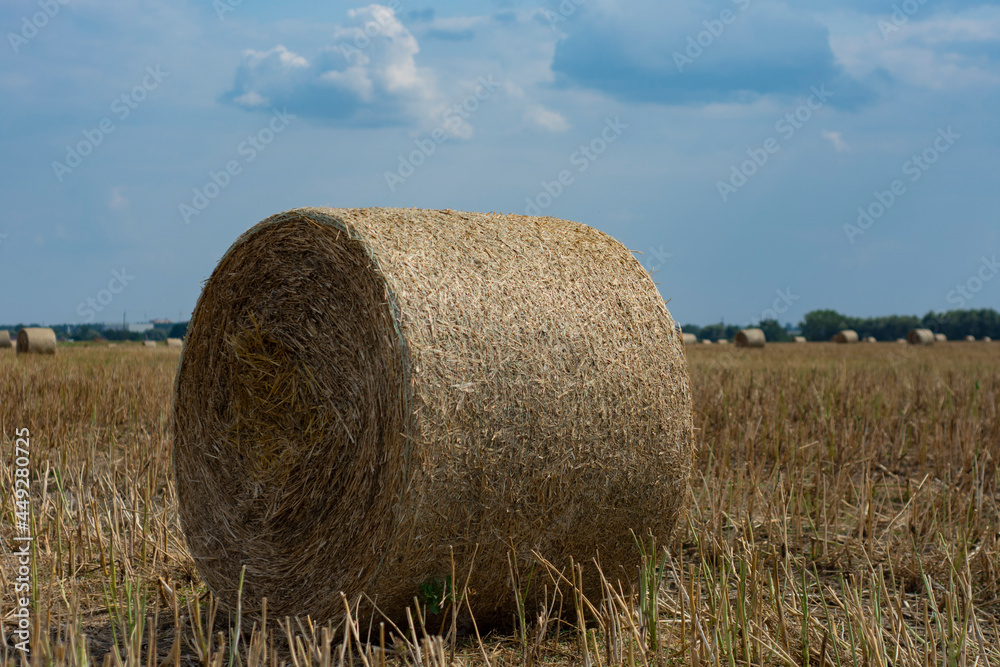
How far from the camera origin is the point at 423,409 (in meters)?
3.63

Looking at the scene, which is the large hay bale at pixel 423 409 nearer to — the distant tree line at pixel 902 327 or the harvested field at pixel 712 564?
the harvested field at pixel 712 564

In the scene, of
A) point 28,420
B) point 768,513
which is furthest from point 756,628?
point 28,420

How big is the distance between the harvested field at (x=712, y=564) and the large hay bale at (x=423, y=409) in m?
0.24

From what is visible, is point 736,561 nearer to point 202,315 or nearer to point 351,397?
point 351,397

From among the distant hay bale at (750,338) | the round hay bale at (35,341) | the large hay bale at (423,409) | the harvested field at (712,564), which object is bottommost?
the harvested field at (712,564)

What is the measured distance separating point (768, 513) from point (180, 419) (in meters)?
3.84

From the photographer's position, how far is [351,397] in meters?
4.18

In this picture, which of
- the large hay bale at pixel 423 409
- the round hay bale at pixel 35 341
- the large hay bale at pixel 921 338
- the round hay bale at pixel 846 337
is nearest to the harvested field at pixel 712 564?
the large hay bale at pixel 423 409

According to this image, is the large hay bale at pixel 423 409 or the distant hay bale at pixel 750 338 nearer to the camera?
the large hay bale at pixel 423 409

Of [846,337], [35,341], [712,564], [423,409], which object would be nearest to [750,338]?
[846,337]

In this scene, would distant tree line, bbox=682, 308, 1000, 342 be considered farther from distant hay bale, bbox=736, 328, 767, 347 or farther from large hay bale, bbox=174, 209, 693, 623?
large hay bale, bbox=174, 209, 693, 623

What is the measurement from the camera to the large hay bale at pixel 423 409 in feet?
12.3

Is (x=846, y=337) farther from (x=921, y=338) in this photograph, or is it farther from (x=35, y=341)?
(x=35, y=341)

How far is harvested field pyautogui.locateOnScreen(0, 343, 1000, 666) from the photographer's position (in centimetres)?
346
